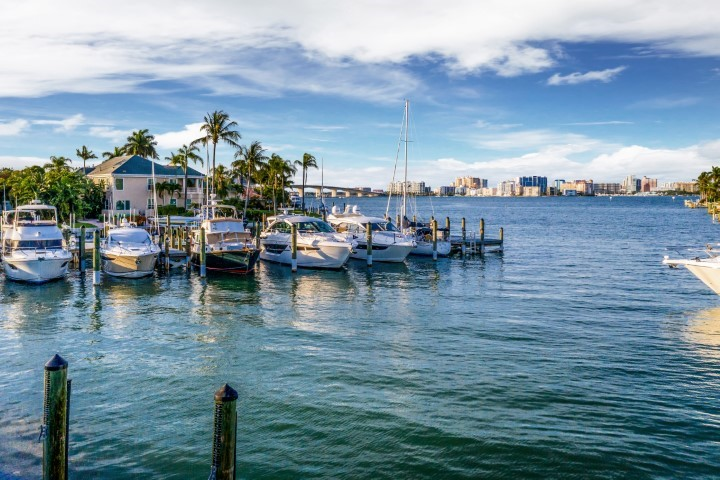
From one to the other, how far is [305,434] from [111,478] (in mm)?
4135

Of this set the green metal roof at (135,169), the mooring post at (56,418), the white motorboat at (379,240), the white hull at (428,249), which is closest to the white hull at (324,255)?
the white motorboat at (379,240)

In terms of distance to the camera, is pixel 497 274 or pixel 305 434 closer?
pixel 305 434

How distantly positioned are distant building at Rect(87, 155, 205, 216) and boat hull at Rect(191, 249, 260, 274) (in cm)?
2834

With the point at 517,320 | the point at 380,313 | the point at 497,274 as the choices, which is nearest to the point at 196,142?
the point at 497,274

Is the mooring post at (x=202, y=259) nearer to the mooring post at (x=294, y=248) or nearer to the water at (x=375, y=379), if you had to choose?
the water at (x=375, y=379)

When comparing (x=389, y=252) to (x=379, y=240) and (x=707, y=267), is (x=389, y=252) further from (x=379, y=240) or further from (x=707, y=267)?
(x=707, y=267)

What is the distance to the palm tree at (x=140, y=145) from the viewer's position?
87.4m

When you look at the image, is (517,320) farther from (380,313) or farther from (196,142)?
(196,142)

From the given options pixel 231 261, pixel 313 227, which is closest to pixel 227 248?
pixel 231 261

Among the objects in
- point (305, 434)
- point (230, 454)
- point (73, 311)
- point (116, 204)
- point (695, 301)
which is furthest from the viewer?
point (116, 204)

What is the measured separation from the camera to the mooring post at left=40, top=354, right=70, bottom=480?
9805 millimetres

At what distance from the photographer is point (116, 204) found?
6462cm

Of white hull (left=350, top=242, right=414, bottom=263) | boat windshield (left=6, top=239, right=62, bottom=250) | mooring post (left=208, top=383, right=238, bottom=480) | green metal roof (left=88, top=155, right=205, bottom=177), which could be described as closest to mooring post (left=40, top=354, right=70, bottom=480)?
mooring post (left=208, top=383, right=238, bottom=480)

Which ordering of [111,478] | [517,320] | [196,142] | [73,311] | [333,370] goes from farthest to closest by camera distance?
[196,142] < [73,311] < [517,320] < [333,370] < [111,478]
